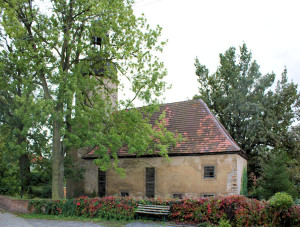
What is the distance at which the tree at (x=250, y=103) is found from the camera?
29188 millimetres

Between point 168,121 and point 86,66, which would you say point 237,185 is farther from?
point 86,66

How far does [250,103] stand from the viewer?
29141 mm

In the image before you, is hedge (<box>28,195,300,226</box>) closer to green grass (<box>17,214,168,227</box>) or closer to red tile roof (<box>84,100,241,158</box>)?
green grass (<box>17,214,168,227</box>)

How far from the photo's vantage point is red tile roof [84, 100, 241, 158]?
1936cm

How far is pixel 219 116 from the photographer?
3284cm

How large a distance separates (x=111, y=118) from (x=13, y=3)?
8.65 metres

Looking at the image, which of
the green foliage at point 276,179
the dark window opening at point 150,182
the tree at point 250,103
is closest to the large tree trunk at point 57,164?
the dark window opening at point 150,182

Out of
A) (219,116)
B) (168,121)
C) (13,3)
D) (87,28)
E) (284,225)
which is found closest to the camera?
(284,225)

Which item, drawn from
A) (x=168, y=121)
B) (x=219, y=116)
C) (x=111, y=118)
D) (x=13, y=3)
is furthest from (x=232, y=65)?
(x=13, y=3)

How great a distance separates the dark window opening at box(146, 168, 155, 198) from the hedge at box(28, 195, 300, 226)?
6.44m

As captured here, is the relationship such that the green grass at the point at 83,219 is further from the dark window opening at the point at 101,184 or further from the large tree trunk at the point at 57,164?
the dark window opening at the point at 101,184

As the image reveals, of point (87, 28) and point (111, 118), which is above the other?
point (87, 28)

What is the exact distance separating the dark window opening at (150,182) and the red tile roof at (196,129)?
2.17 m

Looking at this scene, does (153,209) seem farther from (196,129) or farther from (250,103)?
(250,103)
